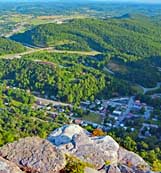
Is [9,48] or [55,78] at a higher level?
[55,78]

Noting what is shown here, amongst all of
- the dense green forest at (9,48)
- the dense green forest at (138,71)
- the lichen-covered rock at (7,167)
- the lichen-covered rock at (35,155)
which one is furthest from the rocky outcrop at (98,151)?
the dense green forest at (9,48)

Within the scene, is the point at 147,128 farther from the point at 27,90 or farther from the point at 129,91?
the point at 27,90

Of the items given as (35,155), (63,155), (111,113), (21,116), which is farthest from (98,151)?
(111,113)

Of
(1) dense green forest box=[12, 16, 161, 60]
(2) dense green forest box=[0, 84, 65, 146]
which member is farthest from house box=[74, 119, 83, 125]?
(1) dense green forest box=[12, 16, 161, 60]

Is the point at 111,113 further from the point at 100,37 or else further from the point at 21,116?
the point at 100,37

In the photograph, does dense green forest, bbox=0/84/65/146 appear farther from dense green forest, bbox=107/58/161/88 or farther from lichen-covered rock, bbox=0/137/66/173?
dense green forest, bbox=107/58/161/88

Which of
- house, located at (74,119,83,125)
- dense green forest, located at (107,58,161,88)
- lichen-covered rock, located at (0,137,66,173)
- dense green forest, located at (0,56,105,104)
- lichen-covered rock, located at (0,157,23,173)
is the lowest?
dense green forest, located at (107,58,161,88)
